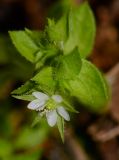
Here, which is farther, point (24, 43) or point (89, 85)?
point (24, 43)

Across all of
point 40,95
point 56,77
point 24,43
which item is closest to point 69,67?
point 56,77

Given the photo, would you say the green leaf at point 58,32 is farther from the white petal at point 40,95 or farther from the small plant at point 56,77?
the white petal at point 40,95

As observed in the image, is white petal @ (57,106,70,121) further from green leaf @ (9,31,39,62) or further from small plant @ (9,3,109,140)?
green leaf @ (9,31,39,62)

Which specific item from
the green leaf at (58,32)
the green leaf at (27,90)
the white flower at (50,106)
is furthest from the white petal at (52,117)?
the green leaf at (58,32)

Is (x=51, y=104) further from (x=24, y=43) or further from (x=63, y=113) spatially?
(x=24, y=43)

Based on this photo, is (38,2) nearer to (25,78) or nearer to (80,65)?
(25,78)

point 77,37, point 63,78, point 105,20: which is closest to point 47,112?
point 63,78

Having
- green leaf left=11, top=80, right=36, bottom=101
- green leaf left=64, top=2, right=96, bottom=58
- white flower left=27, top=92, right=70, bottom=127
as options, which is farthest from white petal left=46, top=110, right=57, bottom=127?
green leaf left=64, top=2, right=96, bottom=58
